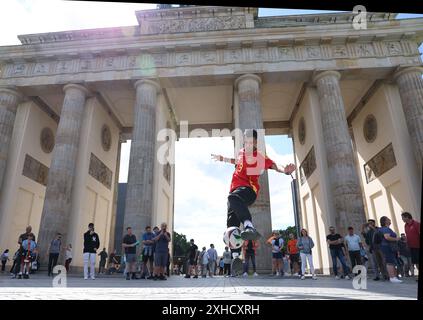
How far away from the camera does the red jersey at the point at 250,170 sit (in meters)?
5.49

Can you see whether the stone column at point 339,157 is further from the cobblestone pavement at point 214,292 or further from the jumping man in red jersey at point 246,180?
the jumping man in red jersey at point 246,180

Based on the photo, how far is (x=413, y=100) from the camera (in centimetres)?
1622

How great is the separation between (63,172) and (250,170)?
14.0 metres

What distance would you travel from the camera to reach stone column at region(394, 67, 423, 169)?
15578 millimetres

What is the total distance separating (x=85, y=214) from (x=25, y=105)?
8119mm

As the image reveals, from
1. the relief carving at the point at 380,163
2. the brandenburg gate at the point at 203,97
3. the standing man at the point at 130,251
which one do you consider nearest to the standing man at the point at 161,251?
the standing man at the point at 130,251

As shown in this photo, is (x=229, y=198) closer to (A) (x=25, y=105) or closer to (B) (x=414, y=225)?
(B) (x=414, y=225)

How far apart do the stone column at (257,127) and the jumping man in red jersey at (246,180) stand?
360 inches

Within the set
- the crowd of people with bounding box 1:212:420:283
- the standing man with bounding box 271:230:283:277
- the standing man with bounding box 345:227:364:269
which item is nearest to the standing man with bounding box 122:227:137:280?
the crowd of people with bounding box 1:212:420:283

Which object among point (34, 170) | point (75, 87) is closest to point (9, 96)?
point (75, 87)

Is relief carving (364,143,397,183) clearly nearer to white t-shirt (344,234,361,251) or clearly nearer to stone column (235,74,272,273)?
stone column (235,74,272,273)

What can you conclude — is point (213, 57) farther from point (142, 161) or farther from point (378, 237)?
point (378, 237)

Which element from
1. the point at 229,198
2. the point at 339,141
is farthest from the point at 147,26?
the point at 229,198

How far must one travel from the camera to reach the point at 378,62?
17.3 m
